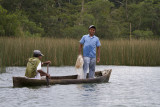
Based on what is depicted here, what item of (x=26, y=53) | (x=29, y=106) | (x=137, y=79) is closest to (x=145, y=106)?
(x=29, y=106)

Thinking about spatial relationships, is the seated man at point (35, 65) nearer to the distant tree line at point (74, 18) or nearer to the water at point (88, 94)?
the water at point (88, 94)

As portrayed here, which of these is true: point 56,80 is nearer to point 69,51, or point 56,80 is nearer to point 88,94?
point 88,94

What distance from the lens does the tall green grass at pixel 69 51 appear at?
2072cm

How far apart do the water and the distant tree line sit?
14052mm

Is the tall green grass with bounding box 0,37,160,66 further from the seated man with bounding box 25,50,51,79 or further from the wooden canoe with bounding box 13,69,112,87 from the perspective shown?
the seated man with bounding box 25,50,51,79

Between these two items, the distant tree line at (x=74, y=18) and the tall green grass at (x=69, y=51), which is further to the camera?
the distant tree line at (x=74, y=18)

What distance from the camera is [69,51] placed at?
71.6ft

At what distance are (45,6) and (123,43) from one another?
1554 cm

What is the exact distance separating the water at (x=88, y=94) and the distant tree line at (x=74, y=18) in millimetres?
14052

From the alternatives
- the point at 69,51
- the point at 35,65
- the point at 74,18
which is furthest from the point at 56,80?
the point at 74,18

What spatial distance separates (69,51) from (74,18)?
18.9 metres

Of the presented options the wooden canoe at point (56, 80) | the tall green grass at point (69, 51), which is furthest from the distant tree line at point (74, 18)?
the wooden canoe at point (56, 80)

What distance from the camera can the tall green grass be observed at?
20.7 m

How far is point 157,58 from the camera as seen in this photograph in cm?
2283
